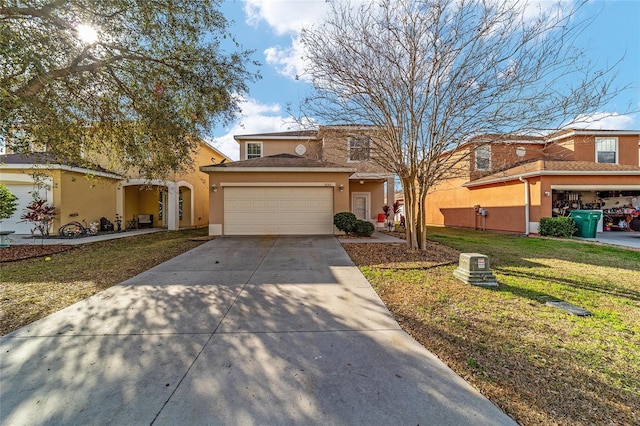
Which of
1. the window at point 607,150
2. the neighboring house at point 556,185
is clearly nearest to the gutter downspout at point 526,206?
the neighboring house at point 556,185

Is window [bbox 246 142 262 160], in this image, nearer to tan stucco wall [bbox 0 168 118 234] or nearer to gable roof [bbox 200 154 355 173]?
gable roof [bbox 200 154 355 173]

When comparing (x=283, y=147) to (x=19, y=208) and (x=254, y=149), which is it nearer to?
(x=254, y=149)

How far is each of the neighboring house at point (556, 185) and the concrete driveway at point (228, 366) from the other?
9.96 m

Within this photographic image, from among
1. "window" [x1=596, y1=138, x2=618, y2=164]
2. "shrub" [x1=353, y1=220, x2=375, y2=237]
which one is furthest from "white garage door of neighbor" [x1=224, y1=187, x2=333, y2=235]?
"window" [x1=596, y1=138, x2=618, y2=164]

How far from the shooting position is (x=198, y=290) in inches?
193

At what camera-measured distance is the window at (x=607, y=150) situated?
1577cm

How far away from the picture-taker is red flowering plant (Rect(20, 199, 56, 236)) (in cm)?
1068

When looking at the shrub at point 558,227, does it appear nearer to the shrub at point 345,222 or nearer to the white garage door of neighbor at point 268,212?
the shrub at point 345,222

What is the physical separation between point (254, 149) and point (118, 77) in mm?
10123

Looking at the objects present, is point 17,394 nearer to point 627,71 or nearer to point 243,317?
point 243,317

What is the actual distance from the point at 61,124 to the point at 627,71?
1193cm

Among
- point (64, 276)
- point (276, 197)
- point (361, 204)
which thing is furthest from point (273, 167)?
point (64, 276)

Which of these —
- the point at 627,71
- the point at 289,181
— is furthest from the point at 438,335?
the point at 289,181

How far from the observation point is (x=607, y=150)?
15.9 m
